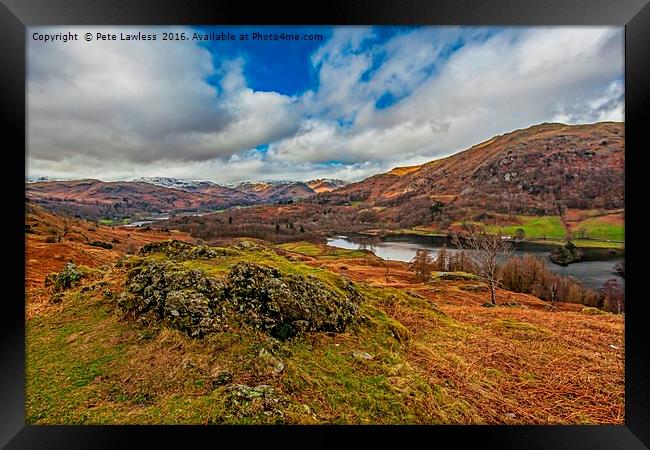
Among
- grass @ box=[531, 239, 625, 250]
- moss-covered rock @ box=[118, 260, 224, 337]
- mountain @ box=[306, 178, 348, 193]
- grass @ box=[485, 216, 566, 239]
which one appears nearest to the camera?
moss-covered rock @ box=[118, 260, 224, 337]

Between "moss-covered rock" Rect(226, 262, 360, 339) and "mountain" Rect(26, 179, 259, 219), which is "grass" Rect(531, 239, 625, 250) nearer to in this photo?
"moss-covered rock" Rect(226, 262, 360, 339)

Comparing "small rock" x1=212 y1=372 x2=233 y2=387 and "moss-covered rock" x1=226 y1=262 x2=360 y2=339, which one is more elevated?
"moss-covered rock" x1=226 y1=262 x2=360 y2=339

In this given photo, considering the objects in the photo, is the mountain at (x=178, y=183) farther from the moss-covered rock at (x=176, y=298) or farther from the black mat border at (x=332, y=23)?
the moss-covered rock at (x=176, y=298)

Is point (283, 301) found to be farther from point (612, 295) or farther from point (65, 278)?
point (612, 295)

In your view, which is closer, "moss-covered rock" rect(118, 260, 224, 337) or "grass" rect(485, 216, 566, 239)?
"moss-covered rock" rect(118, 260, 224, 337)

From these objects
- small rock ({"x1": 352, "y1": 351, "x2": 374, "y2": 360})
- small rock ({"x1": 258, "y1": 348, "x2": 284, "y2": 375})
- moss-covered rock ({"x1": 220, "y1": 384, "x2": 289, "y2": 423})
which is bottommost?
moss-covered rock ({"x1": 220, "y1": 384, "x2": 289, "y2": 423})

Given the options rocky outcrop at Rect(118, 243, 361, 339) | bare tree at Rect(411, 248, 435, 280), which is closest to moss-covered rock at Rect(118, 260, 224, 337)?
rocky outcrop at Rect(118, 243, 361, 339)

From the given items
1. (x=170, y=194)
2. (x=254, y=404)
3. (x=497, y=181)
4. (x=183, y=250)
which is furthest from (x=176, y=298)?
(x=497, y=181)
